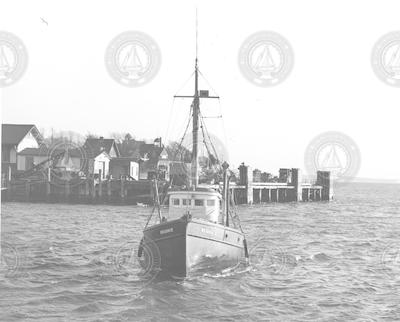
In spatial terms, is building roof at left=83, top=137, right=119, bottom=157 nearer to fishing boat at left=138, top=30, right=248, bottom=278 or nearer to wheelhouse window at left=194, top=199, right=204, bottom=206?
fishing boat at left=138, top=30, right=248, bottom=278

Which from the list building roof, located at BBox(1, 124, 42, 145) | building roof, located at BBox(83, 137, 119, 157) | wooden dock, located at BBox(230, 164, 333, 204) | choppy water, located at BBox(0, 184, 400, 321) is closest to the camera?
choppy water, located at BBox(0, 184, 400, 321)

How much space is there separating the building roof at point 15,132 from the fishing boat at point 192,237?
5283cm

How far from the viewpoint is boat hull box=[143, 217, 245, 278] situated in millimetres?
21141

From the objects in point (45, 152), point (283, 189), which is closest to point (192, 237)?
point (45, 152)

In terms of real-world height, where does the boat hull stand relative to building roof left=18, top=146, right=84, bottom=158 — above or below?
below

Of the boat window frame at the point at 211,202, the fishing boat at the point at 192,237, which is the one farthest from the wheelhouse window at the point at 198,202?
the boat window frame at the point at 211,202

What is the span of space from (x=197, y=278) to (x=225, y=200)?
393 centimetres

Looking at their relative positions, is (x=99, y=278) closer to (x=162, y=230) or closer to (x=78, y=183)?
(x=162, y=230)

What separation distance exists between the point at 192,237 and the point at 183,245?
0.42m

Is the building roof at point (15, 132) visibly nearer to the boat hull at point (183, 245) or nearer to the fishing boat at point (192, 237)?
the fishing boat at point (192, 237)

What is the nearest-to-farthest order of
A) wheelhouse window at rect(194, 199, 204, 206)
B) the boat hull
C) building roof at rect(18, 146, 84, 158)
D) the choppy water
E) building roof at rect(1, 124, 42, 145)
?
the choppy water → the boat hull → wheelhouse window at rect(194, 199, 204, 206) → building roof at rect(18, 146, 84, 158) → building roof at rect(1, 124, 42, 145)

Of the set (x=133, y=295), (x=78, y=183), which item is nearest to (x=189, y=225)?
(x=133, y=295)

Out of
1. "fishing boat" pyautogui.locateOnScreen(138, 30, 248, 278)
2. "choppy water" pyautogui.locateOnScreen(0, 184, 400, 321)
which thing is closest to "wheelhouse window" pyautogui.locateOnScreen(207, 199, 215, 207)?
"fishing boat" pyautogui.locateOnScreen(138, 30, 248, 278)

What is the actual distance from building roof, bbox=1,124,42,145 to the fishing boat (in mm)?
52829
